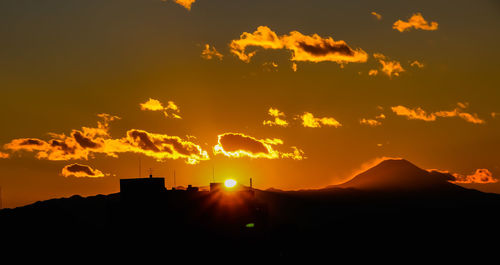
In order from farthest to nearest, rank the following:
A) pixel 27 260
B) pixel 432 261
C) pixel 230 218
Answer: pixel 432 261 → pixel 27 260 → pixel 230 218

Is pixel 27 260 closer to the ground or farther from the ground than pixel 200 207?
closer to the ground

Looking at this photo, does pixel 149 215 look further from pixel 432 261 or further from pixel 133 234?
pixel 432 261

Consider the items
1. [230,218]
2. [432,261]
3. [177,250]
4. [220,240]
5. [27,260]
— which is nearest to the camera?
[177,250]

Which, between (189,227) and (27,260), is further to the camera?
(27,260)

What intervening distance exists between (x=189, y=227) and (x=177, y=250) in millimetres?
13429

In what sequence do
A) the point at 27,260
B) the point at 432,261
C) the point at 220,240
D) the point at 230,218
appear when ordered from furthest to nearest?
the point at 432,261 → the point at 27,260 → the point at 230,218 → the point at 220,240

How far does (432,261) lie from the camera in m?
196

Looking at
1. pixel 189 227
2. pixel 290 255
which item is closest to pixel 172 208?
pixel 189 227

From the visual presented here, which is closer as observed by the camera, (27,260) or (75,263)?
(75,263)

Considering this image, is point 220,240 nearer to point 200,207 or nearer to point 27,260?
point 200,207

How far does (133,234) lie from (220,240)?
19.8 metres

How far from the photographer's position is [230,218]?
164000 mm

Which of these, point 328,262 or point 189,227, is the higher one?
point 189,227

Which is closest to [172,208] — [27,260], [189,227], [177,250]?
[189,227]
